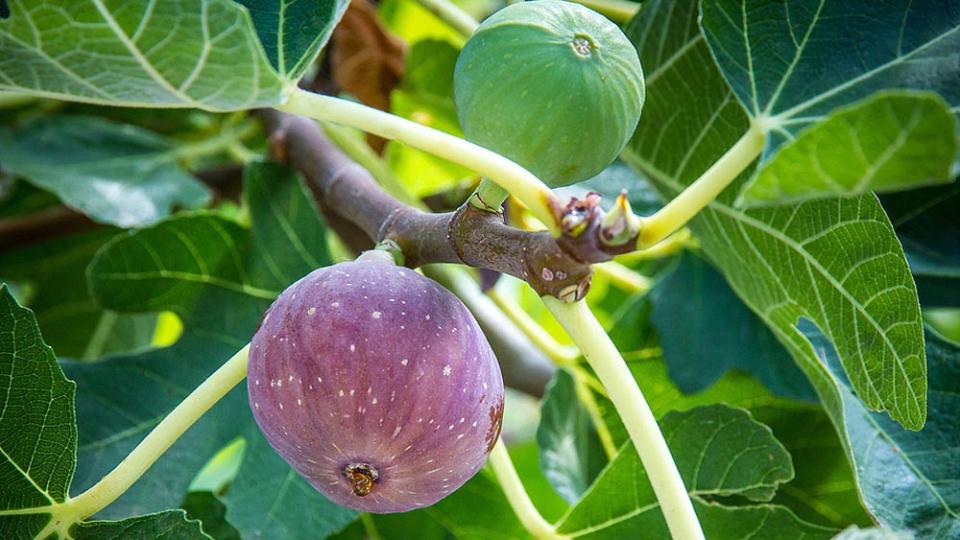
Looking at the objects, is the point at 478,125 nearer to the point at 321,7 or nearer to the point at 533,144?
the point at 533,144

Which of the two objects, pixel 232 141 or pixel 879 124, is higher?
pixel 879 124

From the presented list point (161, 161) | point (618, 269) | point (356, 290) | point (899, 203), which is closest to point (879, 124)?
point (356, 290)

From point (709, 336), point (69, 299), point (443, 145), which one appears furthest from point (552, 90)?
point (69, 299)

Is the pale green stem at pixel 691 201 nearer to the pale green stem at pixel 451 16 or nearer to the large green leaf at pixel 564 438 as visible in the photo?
the large green leaf at pixel 564 438

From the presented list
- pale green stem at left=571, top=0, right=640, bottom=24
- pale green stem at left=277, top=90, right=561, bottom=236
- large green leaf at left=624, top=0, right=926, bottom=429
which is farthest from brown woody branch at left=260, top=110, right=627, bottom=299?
pale green stem at left=571, top=0, right=640, bottom=24

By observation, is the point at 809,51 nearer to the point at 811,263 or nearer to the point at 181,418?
the point at 811,263

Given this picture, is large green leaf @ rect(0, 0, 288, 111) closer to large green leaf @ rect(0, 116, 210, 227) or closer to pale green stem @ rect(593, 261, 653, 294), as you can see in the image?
large green leaf @ rect(0, 116, 210, 227)
